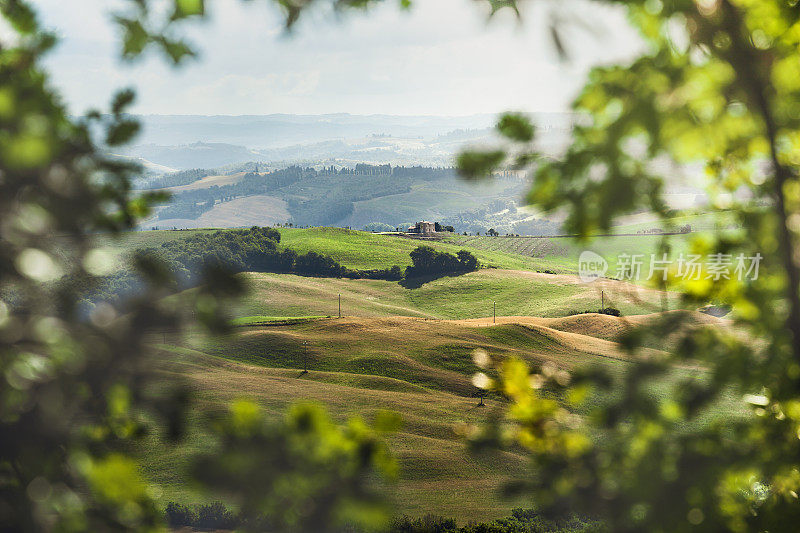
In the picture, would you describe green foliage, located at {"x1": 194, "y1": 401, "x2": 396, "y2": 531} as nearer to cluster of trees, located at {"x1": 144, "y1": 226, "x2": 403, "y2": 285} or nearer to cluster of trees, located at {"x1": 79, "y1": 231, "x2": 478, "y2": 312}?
cluster of trees, located at {"x1": 79, "y1": 231, "x2": 478, "y2": 312}

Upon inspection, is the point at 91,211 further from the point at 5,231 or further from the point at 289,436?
the point at 289,436

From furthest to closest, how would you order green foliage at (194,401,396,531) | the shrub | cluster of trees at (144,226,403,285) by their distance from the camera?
cluster of trees at (144,226,403,285), the shrub, green foliage at (194,401,396,531)

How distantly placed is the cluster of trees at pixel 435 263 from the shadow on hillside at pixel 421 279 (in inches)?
29.8

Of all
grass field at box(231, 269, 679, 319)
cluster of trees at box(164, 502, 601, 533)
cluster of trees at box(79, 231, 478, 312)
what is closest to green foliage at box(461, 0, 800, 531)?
cluster of trees at box(164, 502, 601, 533)

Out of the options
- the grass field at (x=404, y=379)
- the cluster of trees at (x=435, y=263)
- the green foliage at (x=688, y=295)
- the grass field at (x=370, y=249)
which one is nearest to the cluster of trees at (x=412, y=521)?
the grass field at (x=404, y=379)

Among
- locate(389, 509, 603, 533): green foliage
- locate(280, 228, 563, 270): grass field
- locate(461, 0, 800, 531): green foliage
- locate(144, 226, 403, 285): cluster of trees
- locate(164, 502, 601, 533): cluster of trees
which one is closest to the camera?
locate(461, 0, 800, 531): green foliage

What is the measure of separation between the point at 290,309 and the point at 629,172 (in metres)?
63.4

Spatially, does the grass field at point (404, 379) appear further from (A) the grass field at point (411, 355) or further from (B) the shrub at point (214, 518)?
(B) the shrub at point (214, 518)

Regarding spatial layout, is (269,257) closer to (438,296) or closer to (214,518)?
(438,296)

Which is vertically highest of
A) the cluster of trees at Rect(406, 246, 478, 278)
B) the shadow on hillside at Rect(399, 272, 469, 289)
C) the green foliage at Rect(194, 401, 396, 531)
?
the green foliage at Rect(194, 401, 396, 531)

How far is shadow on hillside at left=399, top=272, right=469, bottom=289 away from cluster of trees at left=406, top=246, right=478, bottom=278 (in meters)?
0.76

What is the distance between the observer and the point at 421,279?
275ft

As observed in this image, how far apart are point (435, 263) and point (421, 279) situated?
4.19m

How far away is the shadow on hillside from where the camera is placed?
82.3 m
